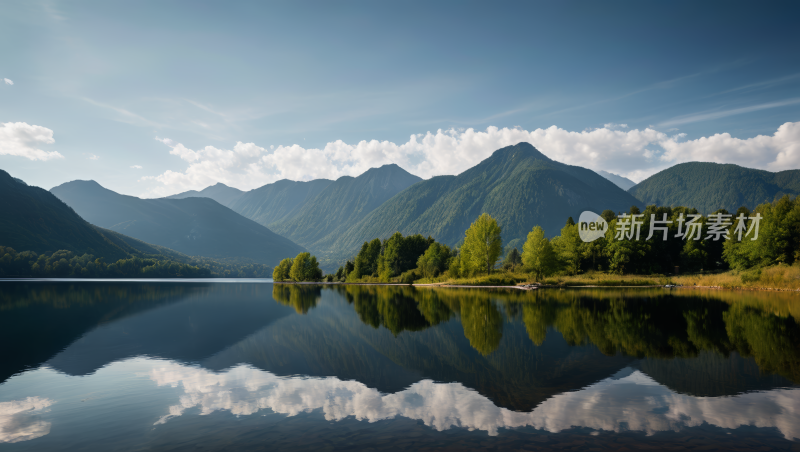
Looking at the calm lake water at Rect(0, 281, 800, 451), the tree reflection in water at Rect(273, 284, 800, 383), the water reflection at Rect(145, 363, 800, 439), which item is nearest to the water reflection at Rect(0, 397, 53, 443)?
the calm lake water at Rect(0, 281, 800, 451)

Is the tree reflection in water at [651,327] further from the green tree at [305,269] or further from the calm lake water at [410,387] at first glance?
the green tree at [305,269]

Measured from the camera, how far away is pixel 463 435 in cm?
952

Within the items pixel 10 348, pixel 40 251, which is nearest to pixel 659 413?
pixel 10 348

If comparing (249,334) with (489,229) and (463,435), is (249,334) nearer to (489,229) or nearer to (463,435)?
(463,435)

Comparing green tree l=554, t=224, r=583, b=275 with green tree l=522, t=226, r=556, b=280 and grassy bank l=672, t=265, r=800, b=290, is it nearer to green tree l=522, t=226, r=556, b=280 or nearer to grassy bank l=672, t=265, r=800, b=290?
green tree l=522, t=226, r=556, b=280

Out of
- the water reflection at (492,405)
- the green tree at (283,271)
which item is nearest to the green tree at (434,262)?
the green tree at (283,271)

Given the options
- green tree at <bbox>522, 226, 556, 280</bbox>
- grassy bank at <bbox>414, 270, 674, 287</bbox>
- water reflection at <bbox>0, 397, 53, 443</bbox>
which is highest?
green tree at <bbox>522, 226, 556, 280</bbox>

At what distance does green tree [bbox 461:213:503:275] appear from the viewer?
87375 millimetres

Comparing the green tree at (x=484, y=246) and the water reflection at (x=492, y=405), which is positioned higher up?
the green tree at (x=484, y=246)

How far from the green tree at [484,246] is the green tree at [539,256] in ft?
22.9

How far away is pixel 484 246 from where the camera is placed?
87.2 m

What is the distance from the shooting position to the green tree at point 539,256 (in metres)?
80.7

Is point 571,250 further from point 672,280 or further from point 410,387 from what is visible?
point 410,387

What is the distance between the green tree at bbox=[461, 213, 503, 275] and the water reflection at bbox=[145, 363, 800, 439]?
73327mm
